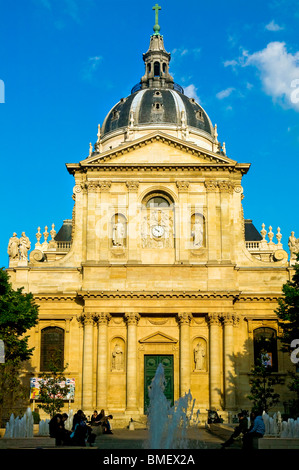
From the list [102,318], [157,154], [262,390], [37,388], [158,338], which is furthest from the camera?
[157,154]

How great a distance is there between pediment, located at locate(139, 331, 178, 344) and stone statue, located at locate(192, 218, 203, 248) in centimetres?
628

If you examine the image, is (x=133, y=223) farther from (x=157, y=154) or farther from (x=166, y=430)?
(x=166, y=430)

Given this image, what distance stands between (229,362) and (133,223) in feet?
36.1

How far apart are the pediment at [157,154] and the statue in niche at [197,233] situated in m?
4.05

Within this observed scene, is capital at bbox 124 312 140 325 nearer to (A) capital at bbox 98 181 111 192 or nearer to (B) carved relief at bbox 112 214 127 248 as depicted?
(B) carved relief at bbox 112 214 127 248

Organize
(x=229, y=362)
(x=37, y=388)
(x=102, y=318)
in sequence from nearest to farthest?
(x=37, y=388)
(x=229, y=362)
(x=102, y=318)

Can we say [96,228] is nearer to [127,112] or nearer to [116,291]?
[116,291]

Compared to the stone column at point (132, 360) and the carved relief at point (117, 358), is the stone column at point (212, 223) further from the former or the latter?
the carved relief at point (117, 358)

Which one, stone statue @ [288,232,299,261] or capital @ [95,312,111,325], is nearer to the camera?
capital @ [95,312,111,325]

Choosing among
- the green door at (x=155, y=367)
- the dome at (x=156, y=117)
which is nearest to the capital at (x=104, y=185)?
the green door at (x=155, y=367)

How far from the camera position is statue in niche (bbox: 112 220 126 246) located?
162 feet

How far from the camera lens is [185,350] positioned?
47.2 meters

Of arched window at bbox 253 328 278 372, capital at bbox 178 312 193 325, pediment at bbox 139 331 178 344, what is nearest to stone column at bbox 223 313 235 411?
arched window at bbox 253 328 278 372

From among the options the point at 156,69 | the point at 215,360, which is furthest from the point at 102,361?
the point at 156,69
